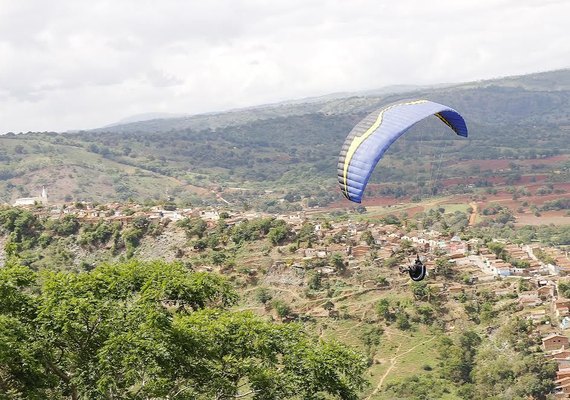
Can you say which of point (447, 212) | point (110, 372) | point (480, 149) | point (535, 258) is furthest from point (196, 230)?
point (480, 149)

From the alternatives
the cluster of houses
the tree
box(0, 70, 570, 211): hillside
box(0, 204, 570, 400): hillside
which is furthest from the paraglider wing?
box(0, 70, 570, 211): hillside

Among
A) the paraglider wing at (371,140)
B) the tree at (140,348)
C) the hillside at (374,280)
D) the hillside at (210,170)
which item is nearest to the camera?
the tree at (140,348)

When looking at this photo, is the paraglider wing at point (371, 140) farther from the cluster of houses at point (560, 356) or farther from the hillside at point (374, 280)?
the cluster of houses at point (560, 356)

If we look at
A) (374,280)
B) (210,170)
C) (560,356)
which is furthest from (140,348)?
(210,170)

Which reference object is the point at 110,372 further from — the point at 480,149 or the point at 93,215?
the point at 480,149

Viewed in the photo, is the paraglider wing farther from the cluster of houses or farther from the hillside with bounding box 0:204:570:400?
the cluster of houses

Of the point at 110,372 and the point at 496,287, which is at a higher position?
the point at 110,372

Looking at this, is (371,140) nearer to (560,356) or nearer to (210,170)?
(560,356)

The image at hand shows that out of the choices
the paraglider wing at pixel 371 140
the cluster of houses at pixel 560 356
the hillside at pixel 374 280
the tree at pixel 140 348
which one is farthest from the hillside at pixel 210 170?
the tree at pixel 140 348
